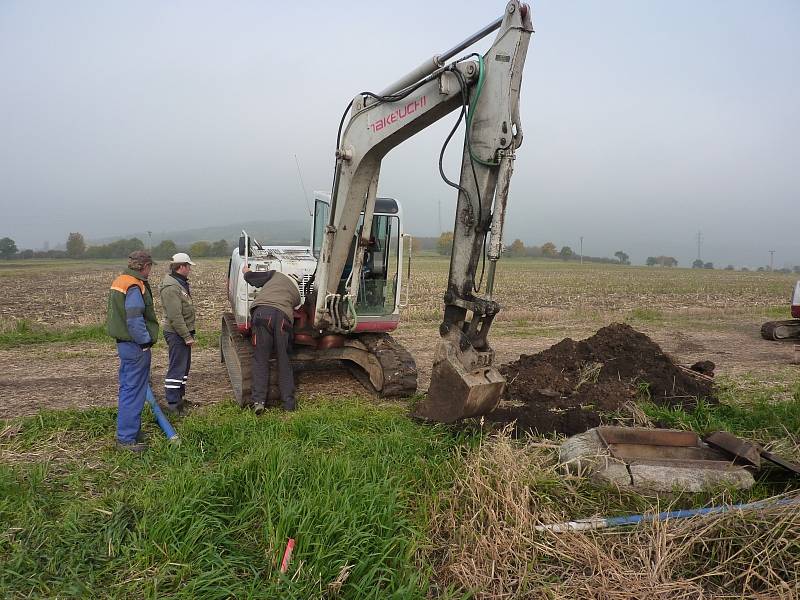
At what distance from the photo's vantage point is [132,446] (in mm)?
5156

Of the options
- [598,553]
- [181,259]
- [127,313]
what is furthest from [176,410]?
[598,553]

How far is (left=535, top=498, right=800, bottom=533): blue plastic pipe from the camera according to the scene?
368cm

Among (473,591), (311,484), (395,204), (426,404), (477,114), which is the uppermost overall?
(477,114)

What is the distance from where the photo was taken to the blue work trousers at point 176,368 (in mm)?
6492

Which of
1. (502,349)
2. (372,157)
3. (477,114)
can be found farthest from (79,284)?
(477,114)

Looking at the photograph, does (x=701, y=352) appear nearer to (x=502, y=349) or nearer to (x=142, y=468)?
(x=502, y=349)

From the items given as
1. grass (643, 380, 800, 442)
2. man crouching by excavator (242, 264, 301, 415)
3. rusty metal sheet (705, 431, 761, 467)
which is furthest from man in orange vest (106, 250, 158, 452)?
grass (643, 380, 800, 442)

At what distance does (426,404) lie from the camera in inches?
196

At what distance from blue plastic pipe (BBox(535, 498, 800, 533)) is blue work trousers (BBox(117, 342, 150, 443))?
12.6ft

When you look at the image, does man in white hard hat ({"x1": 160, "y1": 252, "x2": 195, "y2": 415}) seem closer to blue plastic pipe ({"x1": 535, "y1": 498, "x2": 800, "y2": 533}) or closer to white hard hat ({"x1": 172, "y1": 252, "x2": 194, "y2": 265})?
white hard hat ({"x1": 172, "y1": 252, "x2": 194, "y2": 265})

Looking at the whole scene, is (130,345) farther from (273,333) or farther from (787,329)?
(787,329)

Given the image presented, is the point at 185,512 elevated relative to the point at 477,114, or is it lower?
lower

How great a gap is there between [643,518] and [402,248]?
4.54m

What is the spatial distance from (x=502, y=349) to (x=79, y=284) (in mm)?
23497
